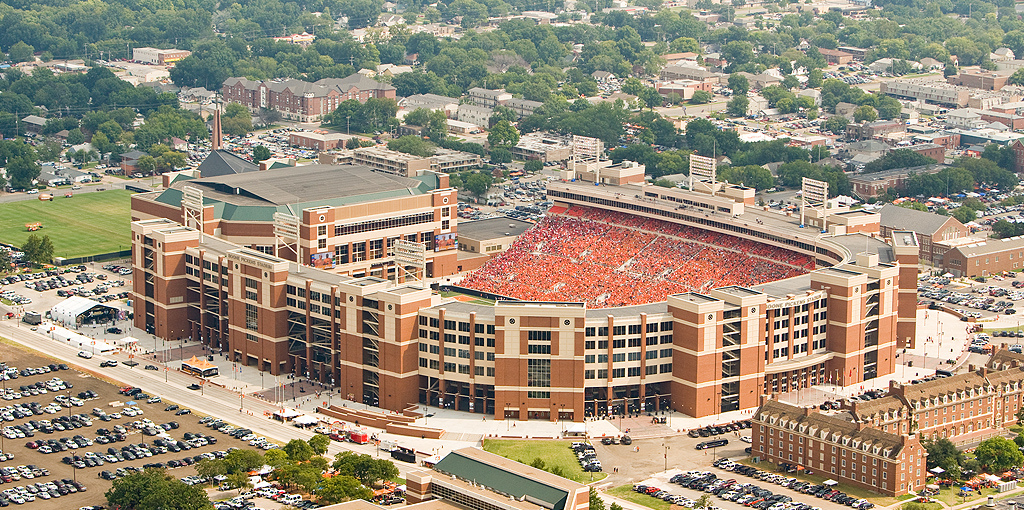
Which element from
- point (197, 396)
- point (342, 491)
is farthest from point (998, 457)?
point (197, 396)

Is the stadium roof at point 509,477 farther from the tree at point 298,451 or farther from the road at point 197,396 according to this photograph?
the tree at point 298,451

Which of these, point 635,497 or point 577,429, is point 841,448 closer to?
point 635,497

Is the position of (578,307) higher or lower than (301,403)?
higher

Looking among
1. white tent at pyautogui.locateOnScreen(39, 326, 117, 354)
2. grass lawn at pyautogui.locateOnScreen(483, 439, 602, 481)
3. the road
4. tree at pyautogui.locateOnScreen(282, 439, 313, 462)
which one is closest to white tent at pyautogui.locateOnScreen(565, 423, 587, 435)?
grass lawn at pyautogui.locateOnScreen(483, 439, 602, 481)

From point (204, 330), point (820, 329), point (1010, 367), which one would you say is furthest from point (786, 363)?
point (204, 330)

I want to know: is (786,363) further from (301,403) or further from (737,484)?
(301,403)

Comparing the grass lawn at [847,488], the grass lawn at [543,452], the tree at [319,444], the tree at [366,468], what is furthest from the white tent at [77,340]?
the grass lawn at [847,488]
